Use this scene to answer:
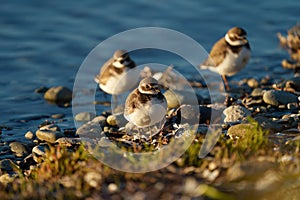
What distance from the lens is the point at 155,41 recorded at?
46.9 ft

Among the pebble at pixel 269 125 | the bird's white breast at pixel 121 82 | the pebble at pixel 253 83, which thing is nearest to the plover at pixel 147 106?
the pebble at pixel 269 125

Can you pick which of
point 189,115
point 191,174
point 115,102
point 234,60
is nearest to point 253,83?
point 234,60

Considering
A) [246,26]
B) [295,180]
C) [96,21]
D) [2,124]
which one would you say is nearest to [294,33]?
[246,26]

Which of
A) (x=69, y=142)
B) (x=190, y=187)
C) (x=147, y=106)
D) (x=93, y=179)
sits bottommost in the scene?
(x=69, y=142)

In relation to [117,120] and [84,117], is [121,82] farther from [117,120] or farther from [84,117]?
[117,120]

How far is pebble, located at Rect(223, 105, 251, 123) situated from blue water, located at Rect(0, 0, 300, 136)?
4.05m

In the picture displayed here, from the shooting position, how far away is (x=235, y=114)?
339 inches

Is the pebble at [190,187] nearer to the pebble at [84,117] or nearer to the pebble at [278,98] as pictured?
the pebble at [278,98]

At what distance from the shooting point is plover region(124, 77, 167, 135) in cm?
748

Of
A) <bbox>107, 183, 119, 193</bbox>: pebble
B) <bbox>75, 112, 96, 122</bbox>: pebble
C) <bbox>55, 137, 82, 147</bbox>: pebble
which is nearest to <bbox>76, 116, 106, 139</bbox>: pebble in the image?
<bbox>75, 112, 96, 122</bbox>: pebble

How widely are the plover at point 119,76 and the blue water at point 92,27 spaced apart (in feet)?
6.95

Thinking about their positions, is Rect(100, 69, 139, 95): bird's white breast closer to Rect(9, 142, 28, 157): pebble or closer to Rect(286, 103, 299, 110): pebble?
Rect(9, 142, 28, 157): pebble

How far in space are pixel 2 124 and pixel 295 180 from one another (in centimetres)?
679

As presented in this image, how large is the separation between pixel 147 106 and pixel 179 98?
8.07ft
